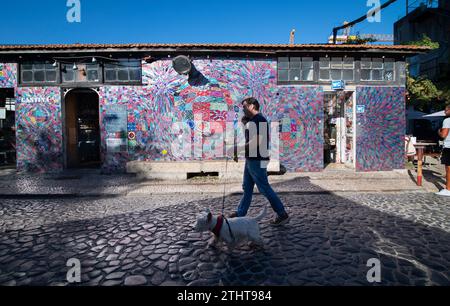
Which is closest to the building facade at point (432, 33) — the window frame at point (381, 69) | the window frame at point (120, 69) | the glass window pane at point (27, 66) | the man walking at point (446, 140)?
the window frame at point (381, 69)

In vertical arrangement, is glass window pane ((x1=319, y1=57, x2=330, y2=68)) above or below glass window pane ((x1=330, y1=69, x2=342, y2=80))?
above

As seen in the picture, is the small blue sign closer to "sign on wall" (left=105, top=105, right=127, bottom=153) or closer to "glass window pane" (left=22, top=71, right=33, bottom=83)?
"sign on wall" (left=105, top=105, right=127, bottom=153)

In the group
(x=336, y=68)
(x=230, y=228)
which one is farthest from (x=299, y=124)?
(x=230, y=228)

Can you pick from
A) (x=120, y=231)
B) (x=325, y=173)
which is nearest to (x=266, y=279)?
(x=120, y=231)

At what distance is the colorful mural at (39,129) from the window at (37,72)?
0.33 meters

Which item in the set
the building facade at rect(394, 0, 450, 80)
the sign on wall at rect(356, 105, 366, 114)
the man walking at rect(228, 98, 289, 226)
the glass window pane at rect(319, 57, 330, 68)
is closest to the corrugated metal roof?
the glass window pane at rect(319, 57, 330, 68)

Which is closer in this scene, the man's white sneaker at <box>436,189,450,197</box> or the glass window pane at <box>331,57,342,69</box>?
the man's white sneaker at <box>436,189,450,197</box>

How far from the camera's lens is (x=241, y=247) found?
3355 mm

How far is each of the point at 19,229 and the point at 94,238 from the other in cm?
144

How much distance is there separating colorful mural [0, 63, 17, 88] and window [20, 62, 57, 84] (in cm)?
24

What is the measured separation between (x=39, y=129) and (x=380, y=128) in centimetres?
1294

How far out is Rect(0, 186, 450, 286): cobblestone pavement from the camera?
8.70ft

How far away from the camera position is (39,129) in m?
10.0

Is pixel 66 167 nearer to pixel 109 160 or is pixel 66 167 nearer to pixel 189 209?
pixel 109 160
